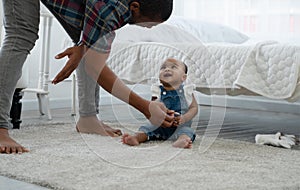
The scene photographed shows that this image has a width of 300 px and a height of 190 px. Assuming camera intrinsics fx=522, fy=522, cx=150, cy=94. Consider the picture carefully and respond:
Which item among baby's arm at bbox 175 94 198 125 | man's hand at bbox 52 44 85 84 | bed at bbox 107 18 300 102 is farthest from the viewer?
bed at bbox 107 18 300 102

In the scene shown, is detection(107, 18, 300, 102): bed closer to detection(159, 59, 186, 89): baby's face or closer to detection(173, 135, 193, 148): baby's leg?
detection(159, 59, 186, 89): baby's face

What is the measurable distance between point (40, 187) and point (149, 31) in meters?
1.05

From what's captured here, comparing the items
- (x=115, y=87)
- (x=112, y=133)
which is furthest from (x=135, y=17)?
(x=112, y=133)

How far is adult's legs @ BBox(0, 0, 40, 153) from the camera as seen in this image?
5.08ft

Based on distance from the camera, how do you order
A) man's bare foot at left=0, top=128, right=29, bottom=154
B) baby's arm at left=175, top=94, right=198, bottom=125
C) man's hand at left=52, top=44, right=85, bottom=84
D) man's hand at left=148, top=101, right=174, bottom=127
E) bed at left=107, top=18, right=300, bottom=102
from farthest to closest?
bed at left=107, top=18, right=300, bottom=102
baby's arm at left=175, top=94, right=198, bottom=125
man's bare foot at left=0, top=128, right=29, bottom=154
man's hand at left=148, top=101, right=174, bottom=127
man's hand at left=52, top=44, right=85, bottom=84

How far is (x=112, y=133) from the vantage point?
186cm

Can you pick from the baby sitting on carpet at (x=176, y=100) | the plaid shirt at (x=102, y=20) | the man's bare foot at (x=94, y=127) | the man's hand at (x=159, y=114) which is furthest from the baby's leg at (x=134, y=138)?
the plaid shirt at (x=102, y=20)

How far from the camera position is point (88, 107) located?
1.72 metres

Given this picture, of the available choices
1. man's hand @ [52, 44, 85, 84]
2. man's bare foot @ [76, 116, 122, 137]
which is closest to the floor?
man's bare foot @ [76, 116, 122, 137]

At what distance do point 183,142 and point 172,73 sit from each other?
0.23 metres

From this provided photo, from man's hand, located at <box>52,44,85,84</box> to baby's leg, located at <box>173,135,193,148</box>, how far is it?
1.94ft

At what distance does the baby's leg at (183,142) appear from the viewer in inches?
66.4

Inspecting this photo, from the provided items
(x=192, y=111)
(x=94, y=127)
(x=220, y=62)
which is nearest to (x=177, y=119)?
(x=192, y=111)

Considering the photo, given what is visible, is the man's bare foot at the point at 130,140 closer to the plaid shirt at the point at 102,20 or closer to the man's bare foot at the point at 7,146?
the man's bare foot at the point at 7,146
